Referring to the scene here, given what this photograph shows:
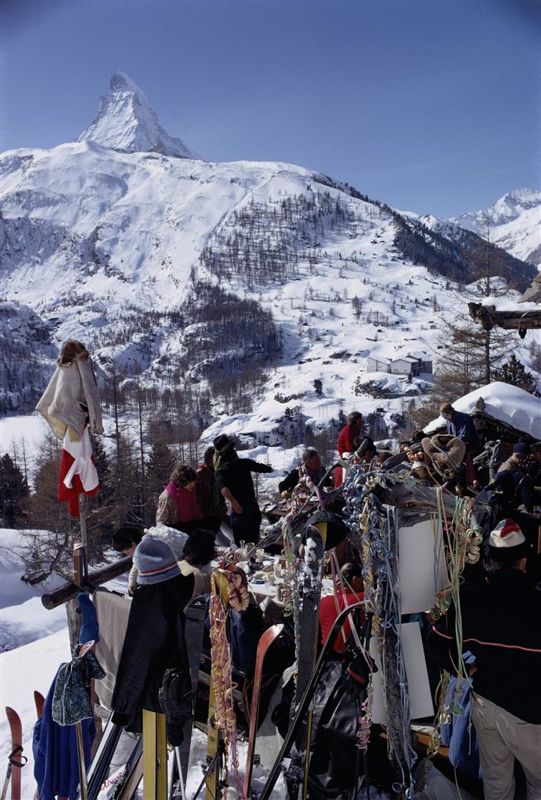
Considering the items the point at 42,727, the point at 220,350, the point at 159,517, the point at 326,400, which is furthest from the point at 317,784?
the point at 220,350

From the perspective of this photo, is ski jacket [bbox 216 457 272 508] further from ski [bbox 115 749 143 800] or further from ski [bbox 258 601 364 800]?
ski [bbox 258 601 364 800]

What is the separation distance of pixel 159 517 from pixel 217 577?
126 inches

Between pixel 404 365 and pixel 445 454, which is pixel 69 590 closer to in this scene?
pixel 445 454

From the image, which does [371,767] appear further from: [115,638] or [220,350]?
[220,350]

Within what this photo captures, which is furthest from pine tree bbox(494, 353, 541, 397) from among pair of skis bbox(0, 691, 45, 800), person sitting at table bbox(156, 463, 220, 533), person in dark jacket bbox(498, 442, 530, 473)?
pair of skis bbox(0, 691, 45, 800)

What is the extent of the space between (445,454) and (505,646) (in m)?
3.07

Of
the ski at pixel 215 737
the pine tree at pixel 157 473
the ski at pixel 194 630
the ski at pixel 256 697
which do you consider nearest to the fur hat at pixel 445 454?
the ski at pixel 256 697

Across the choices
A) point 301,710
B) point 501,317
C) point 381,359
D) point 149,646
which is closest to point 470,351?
point 501,317

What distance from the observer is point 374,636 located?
287 cm

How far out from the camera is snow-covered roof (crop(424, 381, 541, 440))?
10.4 metres

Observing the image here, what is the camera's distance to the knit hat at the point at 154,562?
3.34 m

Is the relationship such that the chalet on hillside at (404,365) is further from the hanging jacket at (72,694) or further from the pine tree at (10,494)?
the hanging jacket at (72,694)

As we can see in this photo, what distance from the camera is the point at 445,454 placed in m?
5.92

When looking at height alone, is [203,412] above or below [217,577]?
below
